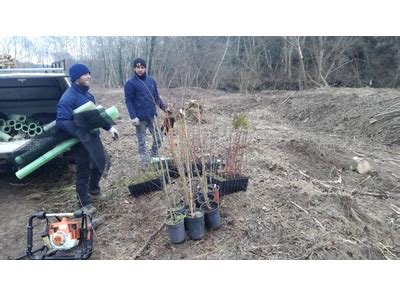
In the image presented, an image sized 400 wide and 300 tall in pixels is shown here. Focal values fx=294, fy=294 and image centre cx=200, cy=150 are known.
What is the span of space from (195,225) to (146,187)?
47.6 inches

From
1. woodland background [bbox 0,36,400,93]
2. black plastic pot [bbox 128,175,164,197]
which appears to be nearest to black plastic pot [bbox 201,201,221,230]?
black plastic pot [bbox 128,175,164,197]

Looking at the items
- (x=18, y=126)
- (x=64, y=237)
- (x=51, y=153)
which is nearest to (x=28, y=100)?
(x=18, y=126)

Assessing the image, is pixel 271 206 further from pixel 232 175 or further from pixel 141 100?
pixel 141 100

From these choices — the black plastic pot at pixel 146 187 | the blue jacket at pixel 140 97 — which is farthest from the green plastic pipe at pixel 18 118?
the black plastic pot at pixel 146 187

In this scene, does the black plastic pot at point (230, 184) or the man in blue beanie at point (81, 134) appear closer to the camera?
the man in blue beanie at point (81, 134)

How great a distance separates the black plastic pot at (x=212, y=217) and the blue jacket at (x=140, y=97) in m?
1.78

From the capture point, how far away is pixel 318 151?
5484 mm

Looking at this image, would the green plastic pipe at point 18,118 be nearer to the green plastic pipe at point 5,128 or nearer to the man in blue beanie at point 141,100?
the green plastic pipe at point 5,128

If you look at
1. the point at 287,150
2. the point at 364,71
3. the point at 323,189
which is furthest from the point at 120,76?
the point at 323,189

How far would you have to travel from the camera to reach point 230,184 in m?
3.57

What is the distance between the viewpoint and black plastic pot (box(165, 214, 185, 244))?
2.73 meters

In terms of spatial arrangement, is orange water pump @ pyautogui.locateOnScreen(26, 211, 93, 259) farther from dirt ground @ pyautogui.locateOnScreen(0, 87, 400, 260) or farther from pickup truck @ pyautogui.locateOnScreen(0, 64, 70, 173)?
pickup truck @ pyautogui.locateOnScreen(0, 64, 70, 173)

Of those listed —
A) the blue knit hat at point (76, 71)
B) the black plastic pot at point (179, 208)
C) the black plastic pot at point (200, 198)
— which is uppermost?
the blue knit hat at point (76, 71)

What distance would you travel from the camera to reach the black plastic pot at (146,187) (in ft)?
12.3
